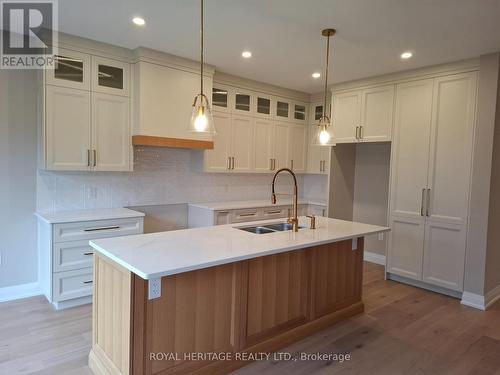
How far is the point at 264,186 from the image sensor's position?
217 inches

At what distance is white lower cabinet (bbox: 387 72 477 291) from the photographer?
3.66m

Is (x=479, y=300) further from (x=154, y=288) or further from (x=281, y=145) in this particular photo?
(x=154, y=288)

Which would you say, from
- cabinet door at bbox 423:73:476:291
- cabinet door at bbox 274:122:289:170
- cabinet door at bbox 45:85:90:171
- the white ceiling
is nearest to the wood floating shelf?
cabinet door at bbox 45:85:90:171

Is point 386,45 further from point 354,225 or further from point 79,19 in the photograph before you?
point 79,19

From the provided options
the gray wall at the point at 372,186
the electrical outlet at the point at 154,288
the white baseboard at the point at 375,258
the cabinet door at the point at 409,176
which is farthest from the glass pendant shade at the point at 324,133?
the white baseboard at the point at 375,258

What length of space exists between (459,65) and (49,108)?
14.0 feet

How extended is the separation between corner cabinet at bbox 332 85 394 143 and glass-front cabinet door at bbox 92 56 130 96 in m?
2.87

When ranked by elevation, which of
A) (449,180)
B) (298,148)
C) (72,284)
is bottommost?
(72,284)

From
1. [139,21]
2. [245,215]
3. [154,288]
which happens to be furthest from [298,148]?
[154,288]

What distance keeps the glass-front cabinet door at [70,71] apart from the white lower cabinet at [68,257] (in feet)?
4.46

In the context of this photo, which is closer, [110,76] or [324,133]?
[324,133]

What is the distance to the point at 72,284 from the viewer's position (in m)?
3.22

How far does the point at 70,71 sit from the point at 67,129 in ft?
1.88

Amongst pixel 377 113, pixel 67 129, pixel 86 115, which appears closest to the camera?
pixel 67 129
